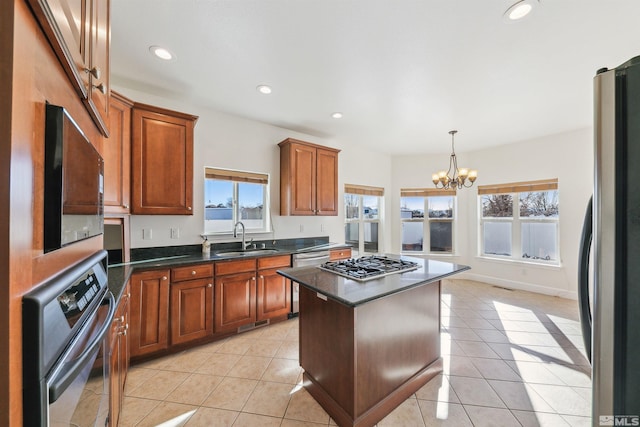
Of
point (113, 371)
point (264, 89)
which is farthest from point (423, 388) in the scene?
point (264, 89)

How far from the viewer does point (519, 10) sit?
162cm

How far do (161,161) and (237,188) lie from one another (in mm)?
1074

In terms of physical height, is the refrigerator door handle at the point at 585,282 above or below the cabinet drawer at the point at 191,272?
above

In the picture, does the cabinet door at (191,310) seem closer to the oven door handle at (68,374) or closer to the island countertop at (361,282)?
the island countertop at (361,282)

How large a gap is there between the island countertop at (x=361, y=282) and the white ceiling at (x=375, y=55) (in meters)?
1.83

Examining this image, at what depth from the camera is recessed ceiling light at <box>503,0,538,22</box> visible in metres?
1.57

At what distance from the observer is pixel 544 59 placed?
2.15 metres

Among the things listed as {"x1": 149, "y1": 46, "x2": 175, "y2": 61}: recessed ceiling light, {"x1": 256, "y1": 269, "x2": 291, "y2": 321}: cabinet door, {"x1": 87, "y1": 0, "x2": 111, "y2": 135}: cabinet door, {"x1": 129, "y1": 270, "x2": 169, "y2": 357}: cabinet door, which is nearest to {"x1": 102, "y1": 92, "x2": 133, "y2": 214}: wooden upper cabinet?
{"x1": 149, "y1": 46, "x2": 175, "y2": 61}: recessed ceiling light

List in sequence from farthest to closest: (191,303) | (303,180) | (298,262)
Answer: (303,180)
(298,262)
(191,303)

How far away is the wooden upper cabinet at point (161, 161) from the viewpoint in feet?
7.92

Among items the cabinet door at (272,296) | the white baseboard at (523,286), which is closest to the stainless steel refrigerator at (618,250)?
the cabinet door at (272,296)

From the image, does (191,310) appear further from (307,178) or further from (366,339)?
(307,178)

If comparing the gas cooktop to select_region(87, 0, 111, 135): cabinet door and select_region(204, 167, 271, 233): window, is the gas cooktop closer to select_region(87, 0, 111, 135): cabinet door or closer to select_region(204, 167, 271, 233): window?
select_region(87, 0, 111, 135): cabinet door

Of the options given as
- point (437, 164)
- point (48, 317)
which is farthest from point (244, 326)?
point (437, 164)
